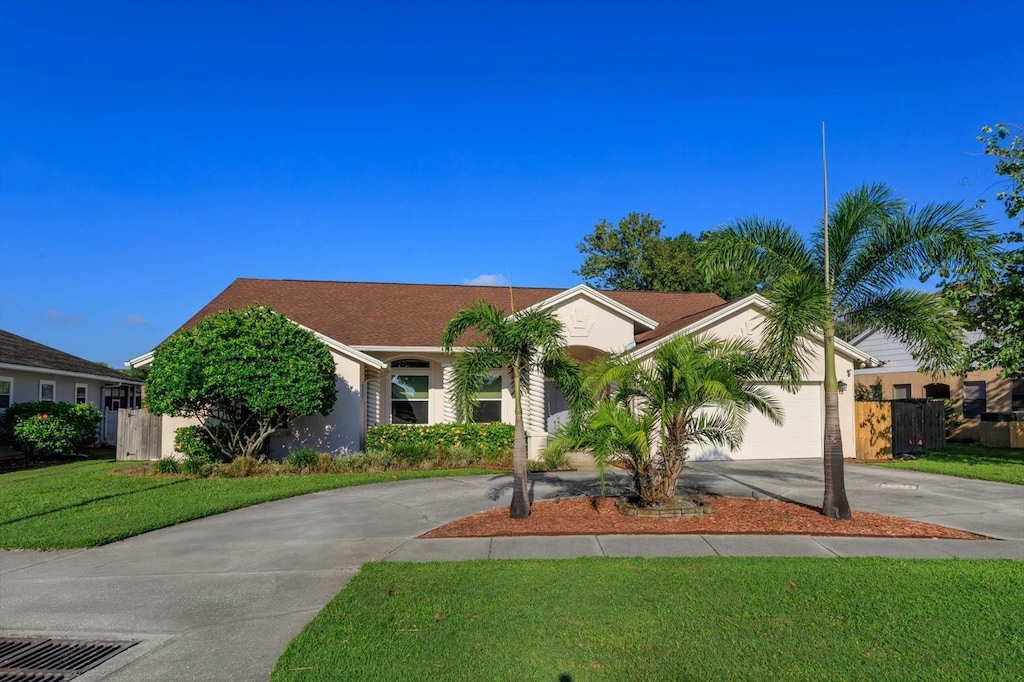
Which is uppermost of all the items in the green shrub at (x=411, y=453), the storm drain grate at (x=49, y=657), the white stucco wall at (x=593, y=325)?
the white stucco wall at (x=593, y=325)

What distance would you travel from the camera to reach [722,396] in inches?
373

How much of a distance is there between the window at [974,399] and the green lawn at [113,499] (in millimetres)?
20319

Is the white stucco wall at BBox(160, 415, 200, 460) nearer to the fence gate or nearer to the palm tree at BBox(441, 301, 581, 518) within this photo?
the palm tree at BBox(441, 301, 581, 518)

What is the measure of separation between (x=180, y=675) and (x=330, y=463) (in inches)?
426

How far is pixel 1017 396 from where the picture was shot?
23.1 metres

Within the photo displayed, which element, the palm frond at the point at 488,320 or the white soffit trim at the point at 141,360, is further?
the white soffit trim at the point at 141,360

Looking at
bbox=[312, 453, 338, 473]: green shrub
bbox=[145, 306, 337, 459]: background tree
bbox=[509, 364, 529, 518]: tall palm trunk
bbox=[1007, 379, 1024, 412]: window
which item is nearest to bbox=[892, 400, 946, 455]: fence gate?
bbox=[1007, 379, 1024, 412]: window

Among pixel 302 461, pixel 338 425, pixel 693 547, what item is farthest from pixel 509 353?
pixel 338 425

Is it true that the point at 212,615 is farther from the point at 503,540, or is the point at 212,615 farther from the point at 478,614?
the point at 503,540

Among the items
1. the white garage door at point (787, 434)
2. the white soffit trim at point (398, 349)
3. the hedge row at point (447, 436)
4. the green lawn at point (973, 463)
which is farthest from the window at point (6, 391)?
the green lawn at point (973, 463)

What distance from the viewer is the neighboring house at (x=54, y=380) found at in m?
19.5

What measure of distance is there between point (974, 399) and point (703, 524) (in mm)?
21274

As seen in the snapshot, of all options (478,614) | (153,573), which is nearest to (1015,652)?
(478,614)

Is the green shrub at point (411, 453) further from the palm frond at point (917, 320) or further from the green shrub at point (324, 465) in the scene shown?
the palm frond at point (917, 320)
